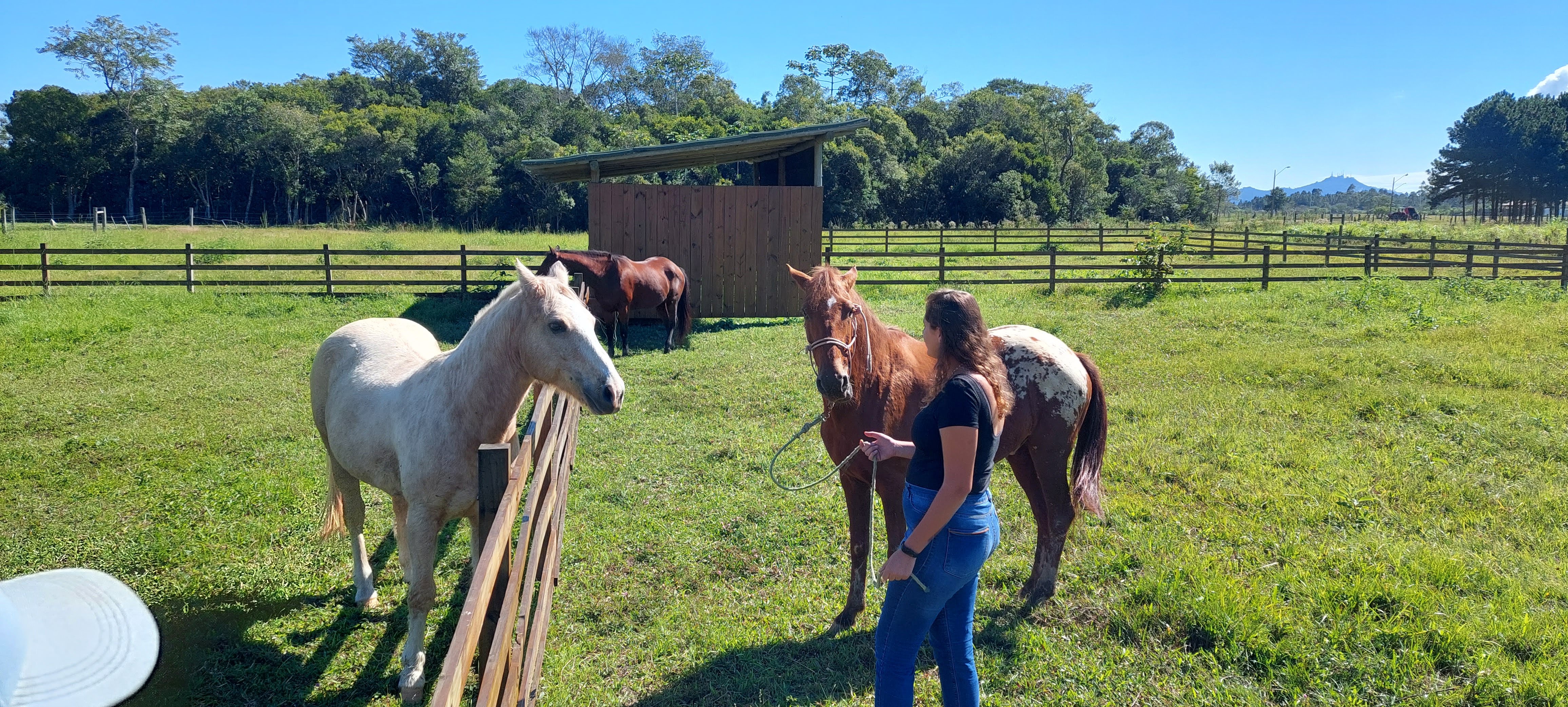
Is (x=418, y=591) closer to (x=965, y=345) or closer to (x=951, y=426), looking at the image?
(x=951, y=426)

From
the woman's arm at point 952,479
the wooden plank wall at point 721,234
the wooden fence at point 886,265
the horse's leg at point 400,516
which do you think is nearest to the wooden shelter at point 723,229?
the wooden plank wall at point 721,234

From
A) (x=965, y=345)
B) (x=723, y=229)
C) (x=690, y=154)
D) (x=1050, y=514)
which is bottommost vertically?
(x=1050, y=514)

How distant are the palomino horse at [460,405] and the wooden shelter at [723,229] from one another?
982cm

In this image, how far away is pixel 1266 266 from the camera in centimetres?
1568

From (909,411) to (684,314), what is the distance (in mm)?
Result: 8297

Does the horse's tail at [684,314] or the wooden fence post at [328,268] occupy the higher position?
the wooden fence post at [328,268]

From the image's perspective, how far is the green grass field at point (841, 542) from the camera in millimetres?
3430

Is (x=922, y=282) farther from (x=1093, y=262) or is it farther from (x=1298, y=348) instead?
(x=1093, y=262)

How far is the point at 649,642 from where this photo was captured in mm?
3742

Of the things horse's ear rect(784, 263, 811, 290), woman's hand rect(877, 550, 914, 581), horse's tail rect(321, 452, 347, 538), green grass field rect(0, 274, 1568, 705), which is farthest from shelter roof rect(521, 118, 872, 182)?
woman's hand rect(877, 550, 914, 581)

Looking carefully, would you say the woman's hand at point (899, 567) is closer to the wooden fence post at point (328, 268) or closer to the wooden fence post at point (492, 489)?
the wooden fence post at point (492, 489)

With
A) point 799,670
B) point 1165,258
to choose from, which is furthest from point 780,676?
point 1165,258

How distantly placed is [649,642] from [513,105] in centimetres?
6620

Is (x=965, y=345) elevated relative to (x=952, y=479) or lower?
elevated
